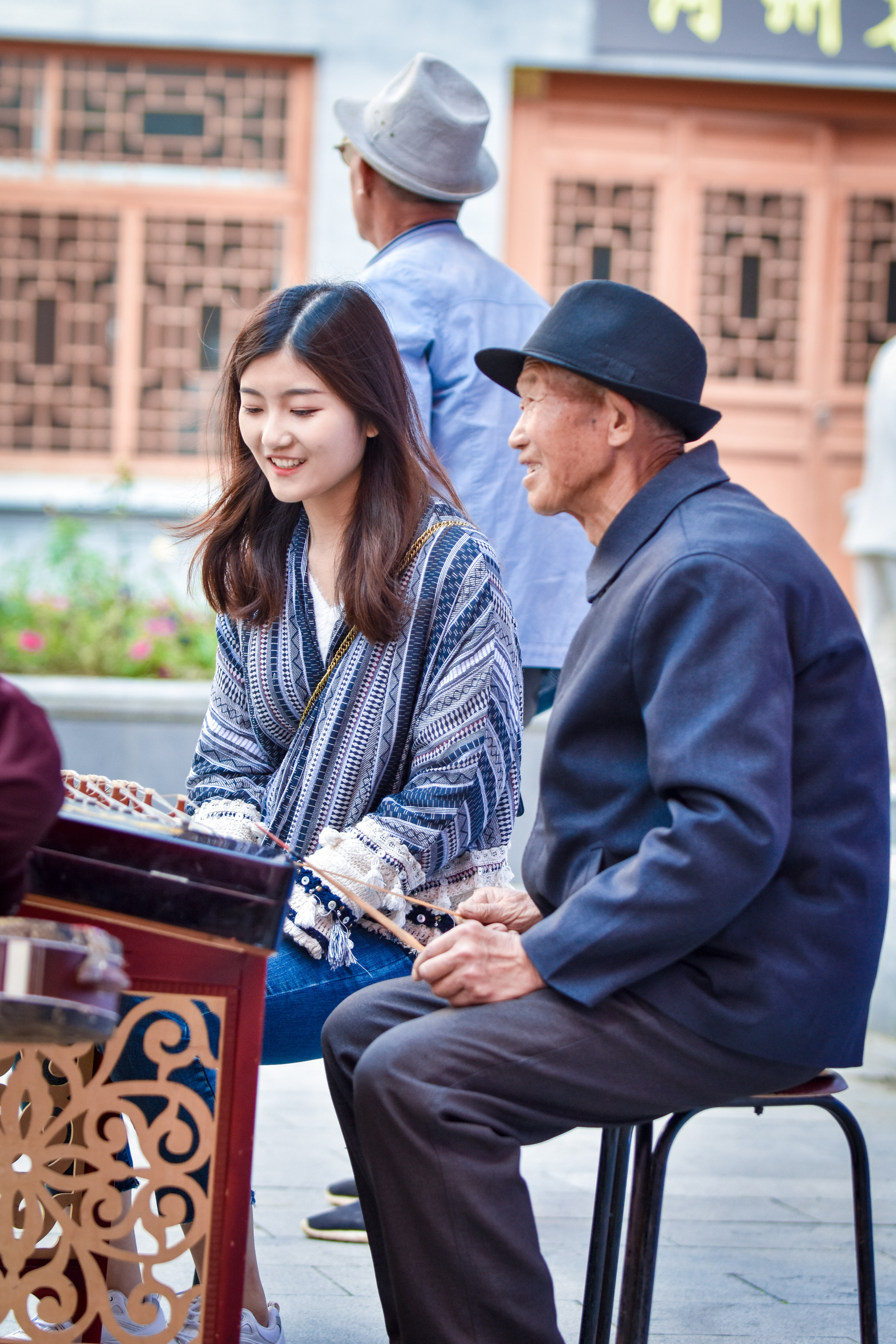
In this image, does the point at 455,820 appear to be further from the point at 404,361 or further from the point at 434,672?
the point at 404,361

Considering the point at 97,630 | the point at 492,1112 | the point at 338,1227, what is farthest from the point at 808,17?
the point at 492,1112

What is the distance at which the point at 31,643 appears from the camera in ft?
19.1

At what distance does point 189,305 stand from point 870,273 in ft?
12.1

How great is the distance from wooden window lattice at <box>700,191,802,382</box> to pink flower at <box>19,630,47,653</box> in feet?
13.4

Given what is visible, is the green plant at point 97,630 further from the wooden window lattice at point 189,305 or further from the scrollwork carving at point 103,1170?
the scrollwork carving at point 103,1170

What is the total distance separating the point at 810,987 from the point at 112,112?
7323 mm

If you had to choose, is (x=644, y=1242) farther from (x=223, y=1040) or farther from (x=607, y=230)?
(x=607, y=230)

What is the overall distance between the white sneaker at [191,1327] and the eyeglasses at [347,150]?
7.22 feet

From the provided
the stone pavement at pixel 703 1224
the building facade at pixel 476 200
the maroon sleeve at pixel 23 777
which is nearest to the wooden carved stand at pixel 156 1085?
the maroon sleeve at pixel 23 777

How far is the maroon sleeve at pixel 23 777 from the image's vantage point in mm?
1524

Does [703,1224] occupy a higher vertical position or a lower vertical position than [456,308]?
lower

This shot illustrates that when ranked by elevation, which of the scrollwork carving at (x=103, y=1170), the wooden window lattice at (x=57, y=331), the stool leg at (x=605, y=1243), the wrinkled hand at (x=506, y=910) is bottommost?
the stool leg at (x=605, y=1243)

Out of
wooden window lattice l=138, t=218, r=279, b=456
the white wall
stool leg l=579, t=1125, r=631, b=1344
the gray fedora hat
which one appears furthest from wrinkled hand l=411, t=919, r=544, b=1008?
wooden window lattice l=138, t=218, r=279, b=456

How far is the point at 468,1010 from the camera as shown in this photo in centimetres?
190
